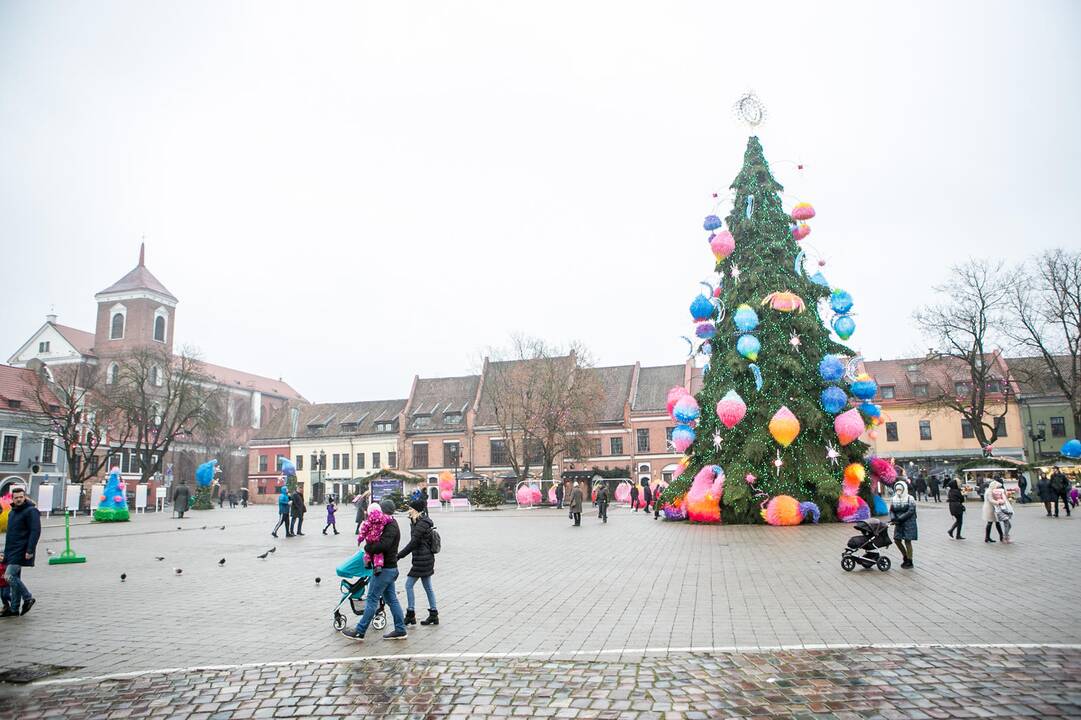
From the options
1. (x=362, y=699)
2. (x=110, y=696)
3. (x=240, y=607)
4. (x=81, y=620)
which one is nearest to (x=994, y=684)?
(x=362, y=699)

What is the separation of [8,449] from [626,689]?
59.2m

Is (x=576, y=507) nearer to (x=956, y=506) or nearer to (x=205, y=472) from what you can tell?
(x=956, y=506)

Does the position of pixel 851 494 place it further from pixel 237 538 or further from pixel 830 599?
pixel 237 538

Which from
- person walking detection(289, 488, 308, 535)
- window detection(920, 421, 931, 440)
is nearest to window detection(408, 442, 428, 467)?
window detection(920, 421, 931, 440)

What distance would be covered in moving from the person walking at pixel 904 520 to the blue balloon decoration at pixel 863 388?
401 inches

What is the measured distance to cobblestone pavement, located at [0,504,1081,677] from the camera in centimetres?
749

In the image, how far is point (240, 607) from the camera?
10047mm

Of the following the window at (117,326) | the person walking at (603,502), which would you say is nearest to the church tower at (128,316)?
the window at (117,326)

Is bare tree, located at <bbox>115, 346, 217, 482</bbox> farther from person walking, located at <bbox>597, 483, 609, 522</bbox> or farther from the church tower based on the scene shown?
person walking, located at <bbox>597, 483, 609, 522</bbox>

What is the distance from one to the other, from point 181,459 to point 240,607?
244ft

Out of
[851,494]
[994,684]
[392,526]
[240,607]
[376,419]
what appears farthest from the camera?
[376,419]

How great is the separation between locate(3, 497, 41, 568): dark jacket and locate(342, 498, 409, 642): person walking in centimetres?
491

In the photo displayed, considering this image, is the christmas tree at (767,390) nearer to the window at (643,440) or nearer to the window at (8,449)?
the window at (643,440)

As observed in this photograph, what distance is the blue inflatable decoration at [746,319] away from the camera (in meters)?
21.8
